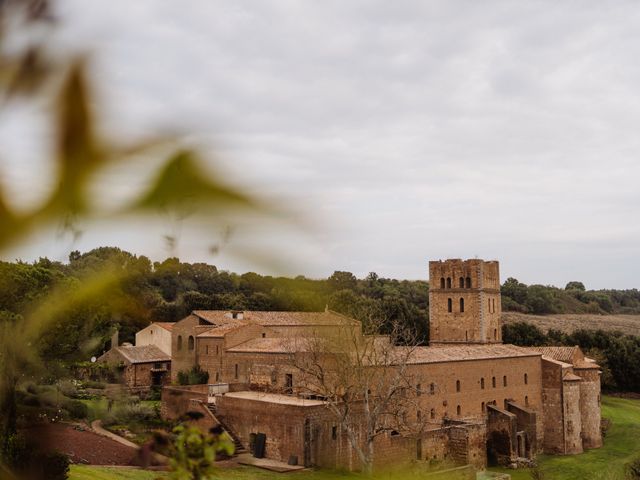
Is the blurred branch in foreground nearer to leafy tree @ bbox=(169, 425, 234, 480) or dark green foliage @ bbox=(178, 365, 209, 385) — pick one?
leafy tree @ bbox=(169, 425, 234, 480)

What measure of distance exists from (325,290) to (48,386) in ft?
4.87

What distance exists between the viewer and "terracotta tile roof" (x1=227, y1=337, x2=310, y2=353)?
29.4 m


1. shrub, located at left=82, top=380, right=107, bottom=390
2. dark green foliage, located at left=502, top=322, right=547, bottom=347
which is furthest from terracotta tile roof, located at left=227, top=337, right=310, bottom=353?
dark green foliage, located at left=502, top=322, right=547, bottom=347

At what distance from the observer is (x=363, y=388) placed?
27.5 m

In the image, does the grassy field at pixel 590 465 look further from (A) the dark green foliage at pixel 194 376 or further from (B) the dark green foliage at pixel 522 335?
(A) the dark green foliage at pixel 194 376

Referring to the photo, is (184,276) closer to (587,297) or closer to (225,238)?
(225,238)

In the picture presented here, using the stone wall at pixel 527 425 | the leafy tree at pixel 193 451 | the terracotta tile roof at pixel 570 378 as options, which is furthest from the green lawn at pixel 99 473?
the terracotta tile roof at pixel 570 378

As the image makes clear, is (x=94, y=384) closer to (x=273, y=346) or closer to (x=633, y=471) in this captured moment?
(x=633, y=471)

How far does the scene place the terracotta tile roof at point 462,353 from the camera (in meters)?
33.0

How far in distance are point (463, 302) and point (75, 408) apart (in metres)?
45.9

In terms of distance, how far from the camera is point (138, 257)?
166 cm

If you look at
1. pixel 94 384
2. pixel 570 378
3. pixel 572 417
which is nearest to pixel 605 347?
pixel 570 378

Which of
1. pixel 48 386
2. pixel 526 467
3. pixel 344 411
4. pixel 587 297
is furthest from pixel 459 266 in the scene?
pixel 587 297

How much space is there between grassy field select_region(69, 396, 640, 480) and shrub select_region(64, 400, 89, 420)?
9.54 m
